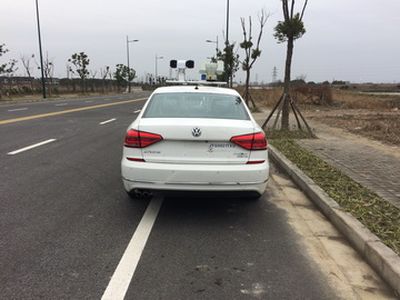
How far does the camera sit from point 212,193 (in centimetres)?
468

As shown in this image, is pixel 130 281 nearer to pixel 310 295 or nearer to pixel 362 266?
pixel 310 295

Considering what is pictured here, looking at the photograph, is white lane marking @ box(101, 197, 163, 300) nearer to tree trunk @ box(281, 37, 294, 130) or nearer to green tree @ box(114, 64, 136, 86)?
tree trunk @ box(281, 37, 294, 130)

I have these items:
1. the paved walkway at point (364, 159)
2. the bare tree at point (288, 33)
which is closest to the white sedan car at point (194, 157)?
the paved walkway at point (364, 159)

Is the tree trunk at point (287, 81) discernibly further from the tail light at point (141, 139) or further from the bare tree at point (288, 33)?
the tail light at point (141, 139)

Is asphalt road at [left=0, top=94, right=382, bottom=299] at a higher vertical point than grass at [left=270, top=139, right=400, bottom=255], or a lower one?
lower

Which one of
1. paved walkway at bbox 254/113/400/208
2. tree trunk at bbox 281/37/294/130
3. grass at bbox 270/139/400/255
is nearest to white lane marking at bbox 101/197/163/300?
grass at bbox 270/139/400/255

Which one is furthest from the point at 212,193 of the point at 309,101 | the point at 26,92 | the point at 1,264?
the point at 26,92

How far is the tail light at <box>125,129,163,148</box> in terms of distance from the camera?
470cm

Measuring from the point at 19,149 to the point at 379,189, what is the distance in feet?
25.6

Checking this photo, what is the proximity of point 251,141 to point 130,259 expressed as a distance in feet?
6.23

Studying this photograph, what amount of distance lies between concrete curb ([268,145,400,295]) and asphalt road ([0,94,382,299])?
0.53m

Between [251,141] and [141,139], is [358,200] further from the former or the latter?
[141,139]

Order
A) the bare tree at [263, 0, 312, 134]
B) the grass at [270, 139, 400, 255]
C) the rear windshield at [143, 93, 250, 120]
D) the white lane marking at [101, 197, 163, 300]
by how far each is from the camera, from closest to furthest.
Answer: the white lane marking at [101, 197, 163, 300], the grass at [270, 139, 400, 255], the rear windshield at [143, 93, 250, 120], the bare tree at [263, 0, 312, 134]

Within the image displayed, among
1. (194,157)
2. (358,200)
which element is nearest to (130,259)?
(194,157)
